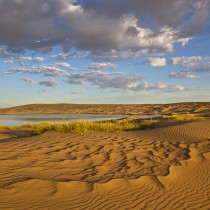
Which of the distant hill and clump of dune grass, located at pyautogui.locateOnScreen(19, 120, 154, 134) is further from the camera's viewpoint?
the distant hill

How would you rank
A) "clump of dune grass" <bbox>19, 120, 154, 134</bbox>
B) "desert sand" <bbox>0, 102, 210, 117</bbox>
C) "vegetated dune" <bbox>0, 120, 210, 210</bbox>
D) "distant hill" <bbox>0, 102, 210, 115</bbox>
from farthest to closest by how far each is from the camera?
"distant hill" <bbox>0, 102, 210, 115</bbox> < "desert sand" <bbox>0, 102, 210, 117</bbox> < "clump of dune grass" <bbox>19, 120, 154, 134</bbox> < "vegetated dune" <bbox>0, 120, 210, 210</bbox>

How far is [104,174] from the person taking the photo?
607 centimetres

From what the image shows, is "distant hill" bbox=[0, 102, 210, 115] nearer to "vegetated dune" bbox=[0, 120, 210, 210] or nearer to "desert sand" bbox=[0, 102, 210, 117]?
"desert sand" bbox=[0, 102, 210, 117]

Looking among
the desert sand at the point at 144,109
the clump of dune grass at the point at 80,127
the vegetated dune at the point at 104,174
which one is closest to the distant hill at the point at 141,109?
the desert sand at the point at 144,109

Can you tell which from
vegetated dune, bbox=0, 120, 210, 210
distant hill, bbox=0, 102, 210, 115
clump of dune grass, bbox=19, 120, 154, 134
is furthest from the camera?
distant hill, bbox=0, 102, 210, 115

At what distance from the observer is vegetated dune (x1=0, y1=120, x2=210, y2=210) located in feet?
15.3

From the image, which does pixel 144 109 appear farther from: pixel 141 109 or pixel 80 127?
pixel 80 127

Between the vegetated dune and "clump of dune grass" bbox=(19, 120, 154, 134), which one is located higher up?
"clump of dune grass" bbox=(19, 120, 154, 134)

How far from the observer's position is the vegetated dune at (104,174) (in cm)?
466

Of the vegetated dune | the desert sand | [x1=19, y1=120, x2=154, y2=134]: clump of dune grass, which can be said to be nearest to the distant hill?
the desert sand

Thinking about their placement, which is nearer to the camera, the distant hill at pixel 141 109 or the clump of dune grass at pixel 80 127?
the clump of dune grass at pixel 80 127

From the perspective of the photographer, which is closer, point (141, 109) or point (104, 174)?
point (104, 174)

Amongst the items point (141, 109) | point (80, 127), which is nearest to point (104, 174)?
point (80, 127)

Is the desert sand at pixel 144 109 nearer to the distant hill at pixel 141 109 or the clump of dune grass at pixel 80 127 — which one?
the distant hill at pixel 141 109
